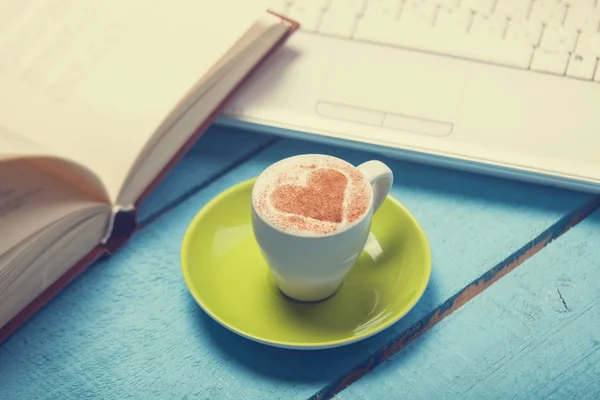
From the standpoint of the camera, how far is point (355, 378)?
51 cm

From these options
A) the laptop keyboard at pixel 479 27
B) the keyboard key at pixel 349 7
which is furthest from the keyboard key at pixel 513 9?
the keyboard key at pixel 349 7

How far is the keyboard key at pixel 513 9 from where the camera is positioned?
72 cm

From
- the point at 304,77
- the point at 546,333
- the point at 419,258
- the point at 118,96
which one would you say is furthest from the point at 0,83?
the point at 546,333

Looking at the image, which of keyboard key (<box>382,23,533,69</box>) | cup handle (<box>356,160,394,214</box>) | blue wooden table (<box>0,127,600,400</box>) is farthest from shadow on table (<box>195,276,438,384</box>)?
keyboard key (<box>382,23,533,69</box>)

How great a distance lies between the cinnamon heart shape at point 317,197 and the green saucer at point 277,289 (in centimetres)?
9

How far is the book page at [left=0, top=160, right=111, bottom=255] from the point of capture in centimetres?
50

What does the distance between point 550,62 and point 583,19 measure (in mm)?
71

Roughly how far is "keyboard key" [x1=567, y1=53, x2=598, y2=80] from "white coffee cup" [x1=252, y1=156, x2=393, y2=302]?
0.29m

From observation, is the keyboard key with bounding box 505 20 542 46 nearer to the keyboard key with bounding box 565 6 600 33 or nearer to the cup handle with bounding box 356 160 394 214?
the keyboard key with bounding box 565 6 600 33

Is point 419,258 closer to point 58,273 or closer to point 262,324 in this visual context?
point 262,324

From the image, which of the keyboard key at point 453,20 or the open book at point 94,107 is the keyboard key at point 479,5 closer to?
the keyboard key at point 453,20

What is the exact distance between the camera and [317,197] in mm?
480

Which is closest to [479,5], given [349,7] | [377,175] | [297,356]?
[349,7]

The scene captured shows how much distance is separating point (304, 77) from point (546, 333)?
33cm
